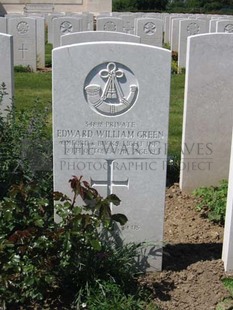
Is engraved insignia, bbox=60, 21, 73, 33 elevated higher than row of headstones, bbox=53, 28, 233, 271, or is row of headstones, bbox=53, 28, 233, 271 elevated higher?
engraved insignia, bbox=60, 21, 73, 33

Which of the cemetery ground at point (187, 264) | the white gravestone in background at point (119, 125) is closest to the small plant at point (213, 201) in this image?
the cemetery ground at point (187, 264)

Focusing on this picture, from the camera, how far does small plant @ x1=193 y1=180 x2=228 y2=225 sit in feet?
15.9

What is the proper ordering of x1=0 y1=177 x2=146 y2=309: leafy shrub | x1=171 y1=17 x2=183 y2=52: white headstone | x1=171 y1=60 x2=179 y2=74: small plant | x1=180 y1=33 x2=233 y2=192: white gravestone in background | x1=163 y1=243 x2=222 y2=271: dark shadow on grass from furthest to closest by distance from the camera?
x1=171 y1=17 x2=183 y2=52: white headstone, x1=171 y1=60 x2=179 y2=74: small plant, x1=180 y1=33 x2=233 y2=192: white gravestone in background, x1=163 y1=243 x2=222 y2=271: dark shadow on grass, x1=0 y1=177 x2=146 y2=309: leafy shrub

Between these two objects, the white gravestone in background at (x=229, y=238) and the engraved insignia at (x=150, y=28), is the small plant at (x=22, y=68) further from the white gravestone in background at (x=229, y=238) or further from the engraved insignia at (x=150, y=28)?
the white gravestone in background at (x=229, y=238)

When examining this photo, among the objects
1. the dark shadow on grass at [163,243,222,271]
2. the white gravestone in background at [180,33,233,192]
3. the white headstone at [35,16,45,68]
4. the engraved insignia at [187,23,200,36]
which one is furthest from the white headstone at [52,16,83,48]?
the dark shadow on grass at [163,243,222,271]

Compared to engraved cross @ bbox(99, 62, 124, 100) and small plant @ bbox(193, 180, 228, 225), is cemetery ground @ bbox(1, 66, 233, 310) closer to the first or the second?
small plant @ bbox(193, 180, 228, 225)

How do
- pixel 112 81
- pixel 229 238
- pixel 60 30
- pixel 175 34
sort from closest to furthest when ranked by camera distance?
pixel 112 81, pixel 229 238, pixel 60 30, pixel 175 34

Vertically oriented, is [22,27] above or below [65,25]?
below

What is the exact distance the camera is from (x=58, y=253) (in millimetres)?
3477

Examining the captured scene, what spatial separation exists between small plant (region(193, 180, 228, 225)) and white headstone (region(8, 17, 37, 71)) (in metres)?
8.20

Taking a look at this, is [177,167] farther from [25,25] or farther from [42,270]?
[25,25]

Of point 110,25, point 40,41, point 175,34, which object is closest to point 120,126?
point 40,41

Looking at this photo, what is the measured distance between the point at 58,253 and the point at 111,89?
41.7 inches

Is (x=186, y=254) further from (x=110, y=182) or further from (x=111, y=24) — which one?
(x=111, y=24)
